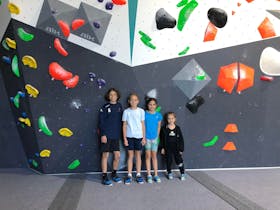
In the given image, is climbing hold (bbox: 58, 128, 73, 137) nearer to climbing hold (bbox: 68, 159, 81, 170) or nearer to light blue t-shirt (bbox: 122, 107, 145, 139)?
climbing hold (bbox: 68, 159, 81, 170)

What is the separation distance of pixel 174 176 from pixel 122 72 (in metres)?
1.40

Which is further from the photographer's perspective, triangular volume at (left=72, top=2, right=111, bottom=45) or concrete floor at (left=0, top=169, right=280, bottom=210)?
triangular volume at (left=72, top=2, right=111, bottom=45)

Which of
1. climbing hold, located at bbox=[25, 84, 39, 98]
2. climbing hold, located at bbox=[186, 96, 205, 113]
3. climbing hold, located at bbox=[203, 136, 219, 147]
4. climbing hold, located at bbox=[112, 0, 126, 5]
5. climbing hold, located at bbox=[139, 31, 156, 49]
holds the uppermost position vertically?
climbing hold, located at bbox=[112, 0, 126, 5]

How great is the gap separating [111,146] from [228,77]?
169 cm

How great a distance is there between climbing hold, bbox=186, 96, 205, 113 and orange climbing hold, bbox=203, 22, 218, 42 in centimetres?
73

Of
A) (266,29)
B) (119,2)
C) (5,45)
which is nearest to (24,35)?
(5,45)

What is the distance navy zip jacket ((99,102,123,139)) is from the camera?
320 cm

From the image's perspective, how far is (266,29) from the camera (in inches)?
138

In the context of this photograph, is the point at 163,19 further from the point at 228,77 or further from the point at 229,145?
the point at 229,145

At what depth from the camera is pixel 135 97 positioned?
322cm

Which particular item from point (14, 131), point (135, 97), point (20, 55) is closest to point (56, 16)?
point (20, 55)

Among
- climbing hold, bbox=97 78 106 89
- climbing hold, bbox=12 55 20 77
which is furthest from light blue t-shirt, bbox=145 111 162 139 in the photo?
climbing hold, bbox=12 55 20 77

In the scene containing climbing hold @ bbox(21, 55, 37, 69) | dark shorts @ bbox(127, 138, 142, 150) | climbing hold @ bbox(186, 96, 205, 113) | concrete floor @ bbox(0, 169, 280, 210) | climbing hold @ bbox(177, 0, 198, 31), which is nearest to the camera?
concrete floor @ bbox(0, 169, 280, 210)

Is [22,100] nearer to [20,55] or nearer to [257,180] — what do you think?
[20,55]
